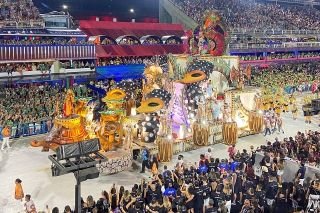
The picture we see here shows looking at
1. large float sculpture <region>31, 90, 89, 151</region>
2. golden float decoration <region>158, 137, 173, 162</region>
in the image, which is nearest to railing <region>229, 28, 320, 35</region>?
golden float decoration <region>158, 137, 173, 162</region>

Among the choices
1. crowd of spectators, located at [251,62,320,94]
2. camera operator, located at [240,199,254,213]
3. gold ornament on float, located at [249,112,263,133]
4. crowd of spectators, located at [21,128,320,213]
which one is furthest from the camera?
crowd of spectators, located at [251,62,320,94]

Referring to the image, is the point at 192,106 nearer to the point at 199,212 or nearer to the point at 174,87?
the point at 174,87

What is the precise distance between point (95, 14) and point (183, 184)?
31.5 meters

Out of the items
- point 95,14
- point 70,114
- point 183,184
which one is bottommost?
point 183,184

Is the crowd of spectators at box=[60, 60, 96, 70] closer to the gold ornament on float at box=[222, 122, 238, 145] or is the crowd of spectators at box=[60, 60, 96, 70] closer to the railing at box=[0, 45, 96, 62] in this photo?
the railing at box=[0, 45, 96, 62]

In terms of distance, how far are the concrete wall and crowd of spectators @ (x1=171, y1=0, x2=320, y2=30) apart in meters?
0.47

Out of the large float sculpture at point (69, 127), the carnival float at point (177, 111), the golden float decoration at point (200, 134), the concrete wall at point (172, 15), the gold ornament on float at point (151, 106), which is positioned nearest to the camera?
the carnival float at point (177, 111)

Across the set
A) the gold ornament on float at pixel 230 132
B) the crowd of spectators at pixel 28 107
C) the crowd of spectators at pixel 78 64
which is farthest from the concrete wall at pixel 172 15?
the gold ornament on float at pixel 230 132

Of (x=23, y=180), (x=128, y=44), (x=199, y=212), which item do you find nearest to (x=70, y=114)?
(x=23, y=180)

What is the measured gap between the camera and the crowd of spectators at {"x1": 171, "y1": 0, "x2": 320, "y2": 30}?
4152 cm

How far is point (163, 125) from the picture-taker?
15.0 metres

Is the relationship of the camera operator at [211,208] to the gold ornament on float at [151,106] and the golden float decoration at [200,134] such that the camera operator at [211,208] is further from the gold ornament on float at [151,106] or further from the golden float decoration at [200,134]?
the golden float decoration at [200,134]

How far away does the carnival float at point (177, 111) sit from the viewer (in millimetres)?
14984

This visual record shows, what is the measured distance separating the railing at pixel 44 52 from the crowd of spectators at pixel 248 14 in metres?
16.3
